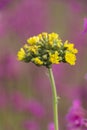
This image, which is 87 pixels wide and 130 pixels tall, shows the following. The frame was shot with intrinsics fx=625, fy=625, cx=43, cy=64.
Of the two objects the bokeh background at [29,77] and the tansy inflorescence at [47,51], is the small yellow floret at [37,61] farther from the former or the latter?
the bokeh background at [29,77]

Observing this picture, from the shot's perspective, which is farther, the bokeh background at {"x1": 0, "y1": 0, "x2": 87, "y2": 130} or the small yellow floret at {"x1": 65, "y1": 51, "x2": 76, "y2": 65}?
the bokeh background at {"x1": 0, "y1": 0, "x2": 87, "y2": 130}

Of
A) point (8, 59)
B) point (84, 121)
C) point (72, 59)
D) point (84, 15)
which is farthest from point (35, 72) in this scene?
point (72, 59)

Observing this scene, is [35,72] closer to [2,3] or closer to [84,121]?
[2,3]

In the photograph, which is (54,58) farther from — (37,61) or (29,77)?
(29,77)

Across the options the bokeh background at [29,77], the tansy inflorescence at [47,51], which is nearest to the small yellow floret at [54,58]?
the tansy inflorescence at [47,51]

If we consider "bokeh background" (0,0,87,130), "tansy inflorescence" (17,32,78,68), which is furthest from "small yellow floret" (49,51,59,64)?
"bokeh background" (0,0,87,130)

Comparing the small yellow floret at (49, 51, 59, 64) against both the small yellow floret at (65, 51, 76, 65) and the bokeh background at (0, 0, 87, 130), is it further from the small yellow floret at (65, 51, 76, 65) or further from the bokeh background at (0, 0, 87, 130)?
the bokeh background at (0, 0, 87, 130)

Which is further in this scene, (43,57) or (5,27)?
(5,27)
